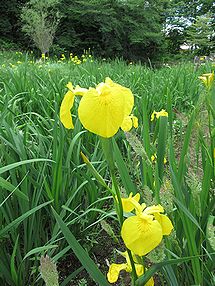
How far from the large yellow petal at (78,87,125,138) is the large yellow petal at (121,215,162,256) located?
137 millimetres

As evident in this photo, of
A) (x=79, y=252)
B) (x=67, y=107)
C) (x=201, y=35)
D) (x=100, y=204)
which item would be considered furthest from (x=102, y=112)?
(x=201, y=35)

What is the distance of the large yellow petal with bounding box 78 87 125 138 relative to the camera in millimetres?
500

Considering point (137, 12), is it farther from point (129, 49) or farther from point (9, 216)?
point (9, 216)

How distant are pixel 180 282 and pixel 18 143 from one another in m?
0.61

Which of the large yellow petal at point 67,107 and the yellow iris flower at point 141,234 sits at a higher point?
the large yellow petal at point 67,107

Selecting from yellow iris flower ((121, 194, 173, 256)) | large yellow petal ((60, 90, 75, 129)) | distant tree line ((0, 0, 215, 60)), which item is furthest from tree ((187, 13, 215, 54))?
yellow iris flower ((121, 194, 173, 256))

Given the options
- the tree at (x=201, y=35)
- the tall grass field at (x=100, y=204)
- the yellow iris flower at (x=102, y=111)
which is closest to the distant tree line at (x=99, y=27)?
the tree at (x=201, y=35)

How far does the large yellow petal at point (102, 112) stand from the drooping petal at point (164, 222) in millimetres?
158

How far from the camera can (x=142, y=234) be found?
52 centimetres

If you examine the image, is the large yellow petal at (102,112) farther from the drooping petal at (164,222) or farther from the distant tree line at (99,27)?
the distant tree line at (99,27)

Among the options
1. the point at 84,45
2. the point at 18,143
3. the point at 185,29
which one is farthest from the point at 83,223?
the point at 185,29

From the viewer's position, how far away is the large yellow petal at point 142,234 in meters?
0.51

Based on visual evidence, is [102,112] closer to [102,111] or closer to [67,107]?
[102,111]

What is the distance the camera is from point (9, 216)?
39.8 inches
